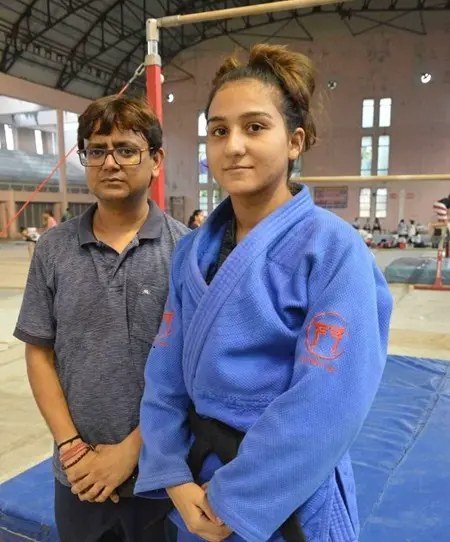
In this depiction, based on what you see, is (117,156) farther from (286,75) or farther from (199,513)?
(199,513)

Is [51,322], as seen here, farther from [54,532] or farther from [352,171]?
[352,171]

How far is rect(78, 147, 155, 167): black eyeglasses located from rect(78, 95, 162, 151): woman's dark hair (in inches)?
1.7

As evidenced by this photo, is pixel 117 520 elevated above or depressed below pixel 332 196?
below

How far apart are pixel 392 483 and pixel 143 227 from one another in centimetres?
147

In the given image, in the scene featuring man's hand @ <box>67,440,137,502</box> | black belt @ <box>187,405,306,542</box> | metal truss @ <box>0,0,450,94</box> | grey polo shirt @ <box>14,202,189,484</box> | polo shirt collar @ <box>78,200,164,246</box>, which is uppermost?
metal truss @ <box>0,0,450,94</box>

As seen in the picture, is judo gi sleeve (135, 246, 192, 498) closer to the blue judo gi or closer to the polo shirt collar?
the blue judo gi

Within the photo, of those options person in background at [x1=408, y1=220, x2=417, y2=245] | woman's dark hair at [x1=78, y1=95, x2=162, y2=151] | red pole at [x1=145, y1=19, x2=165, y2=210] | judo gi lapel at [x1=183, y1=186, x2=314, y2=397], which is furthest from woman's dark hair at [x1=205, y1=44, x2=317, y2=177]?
person in background at [x1=408, y1=220, x2=417, y2=245]

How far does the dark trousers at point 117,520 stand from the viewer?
1.20 m

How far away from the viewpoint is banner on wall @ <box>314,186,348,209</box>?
17578 millimetres

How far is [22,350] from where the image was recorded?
13.9ft

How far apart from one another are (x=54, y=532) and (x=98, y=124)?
4.57 feet

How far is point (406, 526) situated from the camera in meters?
1.65

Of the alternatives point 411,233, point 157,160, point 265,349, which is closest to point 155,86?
point 157,160

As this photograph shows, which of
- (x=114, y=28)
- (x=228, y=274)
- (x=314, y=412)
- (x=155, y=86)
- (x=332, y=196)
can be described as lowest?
(x=314, y=412)
